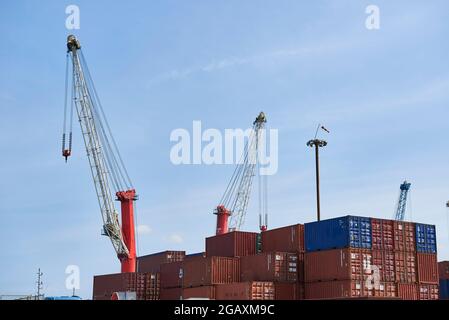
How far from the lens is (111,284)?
6819cm

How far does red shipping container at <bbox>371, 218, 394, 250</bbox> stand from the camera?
47844 millimetres

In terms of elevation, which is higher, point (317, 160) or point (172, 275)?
point (317, 160)

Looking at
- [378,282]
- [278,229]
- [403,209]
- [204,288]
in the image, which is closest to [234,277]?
[204,288]

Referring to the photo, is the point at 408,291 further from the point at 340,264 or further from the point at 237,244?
the point at 237,244

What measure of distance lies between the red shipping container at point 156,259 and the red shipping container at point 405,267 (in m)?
36.0

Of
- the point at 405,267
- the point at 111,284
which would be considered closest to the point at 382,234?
the point at 405,267

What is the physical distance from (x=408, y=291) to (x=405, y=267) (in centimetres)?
210

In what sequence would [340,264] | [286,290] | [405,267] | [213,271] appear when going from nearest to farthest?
[340,264] < [405,267] < [286,290] < [213,271]

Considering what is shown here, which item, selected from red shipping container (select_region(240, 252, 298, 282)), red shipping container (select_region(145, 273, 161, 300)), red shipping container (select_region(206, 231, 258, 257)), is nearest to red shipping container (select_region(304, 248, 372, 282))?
red shipping container (select_region(240, 252, 298, 282))

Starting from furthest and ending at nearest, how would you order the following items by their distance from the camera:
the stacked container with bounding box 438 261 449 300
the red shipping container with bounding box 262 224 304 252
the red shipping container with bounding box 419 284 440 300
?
the stacked container with bounding box 438 261 449 300
the red shipping container with bounding box 262 224 304 252
the red shipping container with bounding box 419 284 440 300

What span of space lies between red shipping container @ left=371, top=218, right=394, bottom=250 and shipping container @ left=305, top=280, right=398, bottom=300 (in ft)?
10.8

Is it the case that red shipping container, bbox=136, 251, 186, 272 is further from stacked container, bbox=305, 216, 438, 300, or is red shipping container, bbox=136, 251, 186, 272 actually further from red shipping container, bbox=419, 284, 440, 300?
red shipping container, bbox=419, 284, 440, 300

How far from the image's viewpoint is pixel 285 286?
49500 mm
